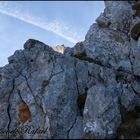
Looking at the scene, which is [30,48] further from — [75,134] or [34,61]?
[75,134]

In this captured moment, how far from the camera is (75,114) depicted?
35.8 metres

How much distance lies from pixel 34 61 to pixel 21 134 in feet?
33.5

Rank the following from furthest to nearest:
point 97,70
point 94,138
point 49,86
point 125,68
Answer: point 125,68 < point 97,70 < point 49,86 < point 94,138

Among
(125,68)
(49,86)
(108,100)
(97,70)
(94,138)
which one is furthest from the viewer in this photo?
(125,68)

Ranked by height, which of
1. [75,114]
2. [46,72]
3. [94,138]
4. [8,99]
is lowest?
[94,138]

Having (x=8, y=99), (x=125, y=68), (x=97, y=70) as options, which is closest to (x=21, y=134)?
(x=8, y=99)

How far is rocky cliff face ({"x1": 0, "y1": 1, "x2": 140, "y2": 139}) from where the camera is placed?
111ft

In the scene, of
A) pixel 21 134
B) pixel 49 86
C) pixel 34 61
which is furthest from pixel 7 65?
pixel 21 134

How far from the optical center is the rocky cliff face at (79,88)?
111ft

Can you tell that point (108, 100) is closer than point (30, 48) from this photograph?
Yes

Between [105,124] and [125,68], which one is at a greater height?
[125,68]

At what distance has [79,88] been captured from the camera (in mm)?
38812

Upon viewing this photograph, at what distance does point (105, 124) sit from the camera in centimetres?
3288

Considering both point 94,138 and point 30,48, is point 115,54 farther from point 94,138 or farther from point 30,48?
point 94,138
